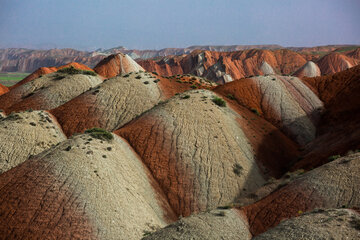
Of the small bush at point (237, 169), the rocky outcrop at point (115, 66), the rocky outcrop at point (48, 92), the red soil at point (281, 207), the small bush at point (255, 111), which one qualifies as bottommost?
the small bush at point (237, 169)

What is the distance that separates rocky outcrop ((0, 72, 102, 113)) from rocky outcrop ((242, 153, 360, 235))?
126ft

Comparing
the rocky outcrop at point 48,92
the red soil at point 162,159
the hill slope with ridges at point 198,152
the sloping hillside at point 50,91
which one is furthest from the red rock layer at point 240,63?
the red soil at point 162,159

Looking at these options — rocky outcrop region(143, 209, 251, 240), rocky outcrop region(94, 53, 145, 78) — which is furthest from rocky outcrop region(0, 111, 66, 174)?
rocky outcrop region(94, 53, 145, 78)

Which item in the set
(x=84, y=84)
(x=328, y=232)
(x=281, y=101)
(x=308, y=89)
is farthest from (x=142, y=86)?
(x=328, y=232)

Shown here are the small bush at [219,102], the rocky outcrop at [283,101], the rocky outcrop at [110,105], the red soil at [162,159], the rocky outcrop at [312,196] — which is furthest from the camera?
the rocky outcrop at [283,101]

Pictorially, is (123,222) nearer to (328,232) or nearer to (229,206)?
(229,206)

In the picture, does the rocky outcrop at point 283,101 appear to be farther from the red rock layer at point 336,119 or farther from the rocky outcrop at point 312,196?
the rocky outcrop at point 312,196

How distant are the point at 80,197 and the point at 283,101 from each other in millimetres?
37267

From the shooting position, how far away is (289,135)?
42.3 metres

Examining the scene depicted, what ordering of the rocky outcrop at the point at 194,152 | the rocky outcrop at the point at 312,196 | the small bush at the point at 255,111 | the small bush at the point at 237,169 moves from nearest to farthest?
the rocky outcrop at the point at 312,196, the rocky outcrop at the point at 194,152, the small bush at the point at 237,169, the small bush at the point at 255,111

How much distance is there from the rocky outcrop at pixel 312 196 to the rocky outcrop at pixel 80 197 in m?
8.11

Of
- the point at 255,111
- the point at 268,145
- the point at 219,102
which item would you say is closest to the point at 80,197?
the point at 219,102

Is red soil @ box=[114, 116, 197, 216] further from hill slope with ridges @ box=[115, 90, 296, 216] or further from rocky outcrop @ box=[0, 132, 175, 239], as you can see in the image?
rocky outcrop @ box=[0, 132, 175, 239]

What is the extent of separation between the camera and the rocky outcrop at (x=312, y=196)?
1842cm
